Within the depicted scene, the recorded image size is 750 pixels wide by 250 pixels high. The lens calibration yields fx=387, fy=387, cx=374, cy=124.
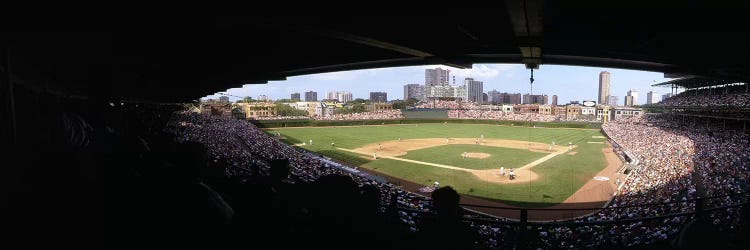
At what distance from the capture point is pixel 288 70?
31.6ft

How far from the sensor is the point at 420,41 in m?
5.51

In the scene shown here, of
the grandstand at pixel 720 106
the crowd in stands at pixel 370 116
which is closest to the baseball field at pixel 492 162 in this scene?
the grandstand at pixel 720 106

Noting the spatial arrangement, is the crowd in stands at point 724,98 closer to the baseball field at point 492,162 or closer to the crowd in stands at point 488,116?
the baseball field at point 492,162

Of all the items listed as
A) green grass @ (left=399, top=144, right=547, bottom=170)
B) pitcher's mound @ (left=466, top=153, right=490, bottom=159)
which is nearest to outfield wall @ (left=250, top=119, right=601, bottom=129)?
green grass @ (left=399, top=144, right=547, bottom=170)

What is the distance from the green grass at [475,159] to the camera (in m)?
31.8

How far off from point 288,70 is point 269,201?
7682 millimetres

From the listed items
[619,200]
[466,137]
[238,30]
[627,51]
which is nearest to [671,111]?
[466,137]

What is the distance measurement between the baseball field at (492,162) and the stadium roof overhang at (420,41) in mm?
14609

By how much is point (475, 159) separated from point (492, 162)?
1.85 metres

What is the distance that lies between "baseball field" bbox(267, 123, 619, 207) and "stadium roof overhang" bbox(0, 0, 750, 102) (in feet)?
47.9

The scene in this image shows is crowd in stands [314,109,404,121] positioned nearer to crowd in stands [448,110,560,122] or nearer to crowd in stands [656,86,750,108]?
crowd in stands [448,110,560,122]

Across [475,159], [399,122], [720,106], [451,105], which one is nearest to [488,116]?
[399,122]

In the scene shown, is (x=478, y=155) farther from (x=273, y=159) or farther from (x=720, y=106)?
(x=273, y=159)

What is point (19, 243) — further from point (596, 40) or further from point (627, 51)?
point (627, 51)
